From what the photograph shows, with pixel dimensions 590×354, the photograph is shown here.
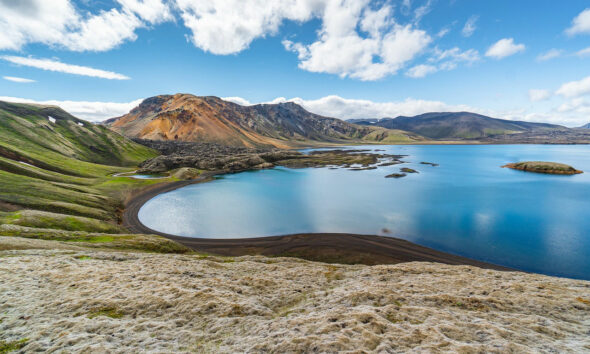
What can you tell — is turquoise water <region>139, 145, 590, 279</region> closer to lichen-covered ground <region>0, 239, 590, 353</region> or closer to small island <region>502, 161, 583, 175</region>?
lichen-covered ground <region>0, 239, 590, 353</region>

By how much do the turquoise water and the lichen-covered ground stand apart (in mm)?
19635

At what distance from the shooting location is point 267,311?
11172 millimetres

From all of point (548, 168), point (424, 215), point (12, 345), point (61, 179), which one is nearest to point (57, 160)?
point (61, 179)

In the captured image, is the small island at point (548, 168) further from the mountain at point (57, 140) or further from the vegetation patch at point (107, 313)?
the mountain at point (57, 140)

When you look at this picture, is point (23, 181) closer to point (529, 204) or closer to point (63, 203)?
point (63, 203)

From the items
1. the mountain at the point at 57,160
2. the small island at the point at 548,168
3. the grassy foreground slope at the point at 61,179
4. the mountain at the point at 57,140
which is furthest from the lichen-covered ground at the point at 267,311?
the small island at the point at 548,168

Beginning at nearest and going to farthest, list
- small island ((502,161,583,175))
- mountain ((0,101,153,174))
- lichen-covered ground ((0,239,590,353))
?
lichen-covered ground ((0,239,590,353)) → mountain ((0,101,153,174)) → small island ((502,161,583,175))

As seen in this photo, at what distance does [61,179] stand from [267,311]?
3000 inches

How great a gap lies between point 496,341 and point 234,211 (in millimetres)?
49102

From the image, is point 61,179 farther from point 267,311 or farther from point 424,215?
point 424,215

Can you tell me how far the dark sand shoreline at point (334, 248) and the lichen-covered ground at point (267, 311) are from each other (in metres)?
13.2

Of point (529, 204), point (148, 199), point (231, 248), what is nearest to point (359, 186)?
point (529, 204)

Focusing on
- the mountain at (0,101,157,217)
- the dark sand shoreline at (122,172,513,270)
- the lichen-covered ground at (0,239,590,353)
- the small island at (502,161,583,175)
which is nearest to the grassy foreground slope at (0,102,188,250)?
the mountain at (0,101,157,217)

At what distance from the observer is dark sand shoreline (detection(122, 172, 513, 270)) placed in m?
29.5
